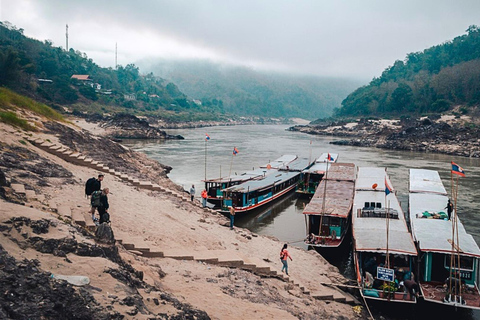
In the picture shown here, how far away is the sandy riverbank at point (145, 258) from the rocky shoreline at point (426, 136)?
→ 58.4 metres

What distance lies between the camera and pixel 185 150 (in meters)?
61.2

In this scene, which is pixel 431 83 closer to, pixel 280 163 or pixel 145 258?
pixel 280 163

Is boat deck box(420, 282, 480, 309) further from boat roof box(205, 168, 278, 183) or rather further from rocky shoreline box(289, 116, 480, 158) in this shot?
rocky shoreline box(289, 116, 480, 158)

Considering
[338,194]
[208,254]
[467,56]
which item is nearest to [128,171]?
[338,194]

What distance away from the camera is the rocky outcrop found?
255 feet

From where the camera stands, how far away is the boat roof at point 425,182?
83.4 feet

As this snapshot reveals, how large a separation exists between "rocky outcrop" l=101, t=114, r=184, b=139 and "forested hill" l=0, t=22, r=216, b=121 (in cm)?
1207

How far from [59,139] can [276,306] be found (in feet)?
72.0

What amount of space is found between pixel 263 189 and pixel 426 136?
58612 mm

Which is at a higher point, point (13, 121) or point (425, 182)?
point (13, 121)

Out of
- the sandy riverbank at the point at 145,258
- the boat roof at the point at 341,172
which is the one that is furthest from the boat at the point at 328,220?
the boat roof at the point at 341,172

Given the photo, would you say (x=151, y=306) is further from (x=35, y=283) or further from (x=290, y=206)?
(x=290, y=206)

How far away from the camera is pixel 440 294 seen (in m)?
13.8

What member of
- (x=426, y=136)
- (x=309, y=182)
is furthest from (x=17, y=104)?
(x=426, y=136)
